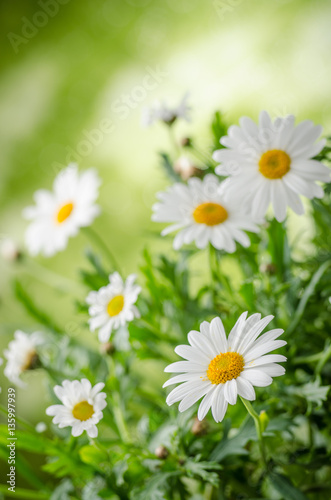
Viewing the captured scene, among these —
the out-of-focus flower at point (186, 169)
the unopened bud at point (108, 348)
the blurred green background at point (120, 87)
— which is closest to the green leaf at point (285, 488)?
the unopened bud at point (108, 348)

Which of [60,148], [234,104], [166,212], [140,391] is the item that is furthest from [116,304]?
[60,148]

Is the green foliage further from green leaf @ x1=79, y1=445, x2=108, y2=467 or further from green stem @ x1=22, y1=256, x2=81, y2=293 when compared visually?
green stem @ x1=22, y1=256, x2=81, y2=293

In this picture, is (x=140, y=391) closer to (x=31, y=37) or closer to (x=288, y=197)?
(x=288, y=197)

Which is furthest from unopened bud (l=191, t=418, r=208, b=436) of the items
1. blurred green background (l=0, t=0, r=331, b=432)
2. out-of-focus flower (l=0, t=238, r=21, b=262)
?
blurred green background (l=0, t=0, r=331, b=432)

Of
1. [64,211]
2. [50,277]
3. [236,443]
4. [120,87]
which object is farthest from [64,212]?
[120,87]

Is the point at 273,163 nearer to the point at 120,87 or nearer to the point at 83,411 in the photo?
the point at 83,411

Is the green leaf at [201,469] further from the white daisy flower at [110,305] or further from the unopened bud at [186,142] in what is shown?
the unopened bud at [186,142]
